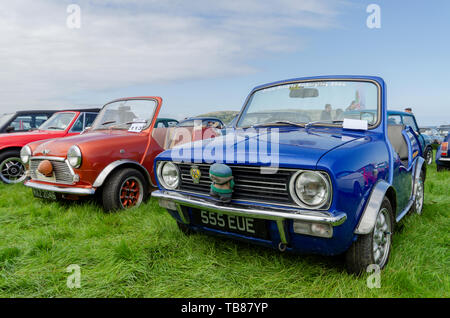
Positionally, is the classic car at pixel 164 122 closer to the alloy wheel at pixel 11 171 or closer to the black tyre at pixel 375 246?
the alloy wheel at pixel 11 171

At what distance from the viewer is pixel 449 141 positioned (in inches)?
301

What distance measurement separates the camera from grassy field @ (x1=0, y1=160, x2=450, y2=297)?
86.5 inches

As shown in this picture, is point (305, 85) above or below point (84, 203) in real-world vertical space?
above

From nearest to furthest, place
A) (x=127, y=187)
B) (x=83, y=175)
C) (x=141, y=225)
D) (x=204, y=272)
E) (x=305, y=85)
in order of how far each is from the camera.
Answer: (x=204, y=272)
(x=305, y=85)
(x=141, y=225)
(x=83, y=175)
(x=127, y=187)

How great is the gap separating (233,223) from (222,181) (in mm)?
345

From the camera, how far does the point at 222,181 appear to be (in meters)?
2.18

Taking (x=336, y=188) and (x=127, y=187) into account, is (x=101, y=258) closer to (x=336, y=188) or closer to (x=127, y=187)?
(x=127, y=187)

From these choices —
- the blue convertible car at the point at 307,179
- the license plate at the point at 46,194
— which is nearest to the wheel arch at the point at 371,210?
the blue convertible car at the point at 307,179

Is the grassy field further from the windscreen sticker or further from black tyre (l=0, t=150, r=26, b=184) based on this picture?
black tyre (l=0, t=150, r=26, b=184)

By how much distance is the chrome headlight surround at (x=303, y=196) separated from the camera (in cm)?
A: 192

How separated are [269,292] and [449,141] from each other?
7.71 m

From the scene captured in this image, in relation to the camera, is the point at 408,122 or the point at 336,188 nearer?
the point at 336,188
